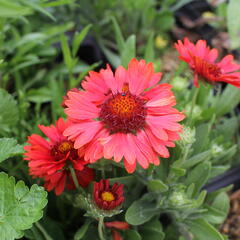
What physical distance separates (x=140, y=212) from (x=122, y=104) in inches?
10.1

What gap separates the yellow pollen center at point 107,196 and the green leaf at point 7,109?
314 millimetres

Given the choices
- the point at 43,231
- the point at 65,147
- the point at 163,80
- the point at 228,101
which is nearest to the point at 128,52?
the point at 163,80

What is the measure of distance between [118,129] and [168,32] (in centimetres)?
121

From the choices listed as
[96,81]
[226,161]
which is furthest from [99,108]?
[226,161]

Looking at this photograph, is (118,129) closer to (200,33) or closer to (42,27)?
(42,27)

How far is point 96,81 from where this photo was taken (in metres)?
0.76

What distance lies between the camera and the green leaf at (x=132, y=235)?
83 centimetres

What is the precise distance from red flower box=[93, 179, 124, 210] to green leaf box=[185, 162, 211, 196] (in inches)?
8.3

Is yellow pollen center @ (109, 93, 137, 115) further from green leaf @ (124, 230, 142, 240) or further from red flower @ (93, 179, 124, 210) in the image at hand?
green leaf @ (124, 230, 142, 240)

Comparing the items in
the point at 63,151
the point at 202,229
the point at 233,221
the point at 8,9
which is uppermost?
the point at 8,9

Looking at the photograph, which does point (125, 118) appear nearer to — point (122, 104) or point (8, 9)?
point (122, 104)

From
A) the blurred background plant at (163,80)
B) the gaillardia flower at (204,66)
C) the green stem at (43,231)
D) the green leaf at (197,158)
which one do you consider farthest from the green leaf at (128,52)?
the green stem at (43,231)

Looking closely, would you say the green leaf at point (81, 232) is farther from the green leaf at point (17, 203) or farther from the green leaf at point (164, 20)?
the green leaf at point (164, 20)

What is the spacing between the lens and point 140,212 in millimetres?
858
